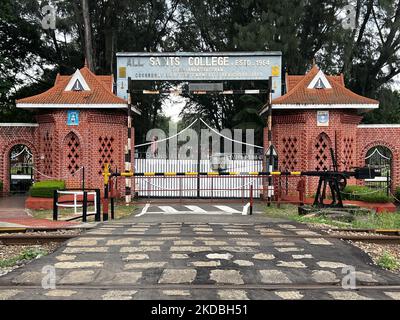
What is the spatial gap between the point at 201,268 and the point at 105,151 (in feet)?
43.0

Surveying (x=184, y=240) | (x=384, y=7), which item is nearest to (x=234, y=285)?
(x=184, y=240)

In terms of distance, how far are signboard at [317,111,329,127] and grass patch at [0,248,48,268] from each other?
43.5ft

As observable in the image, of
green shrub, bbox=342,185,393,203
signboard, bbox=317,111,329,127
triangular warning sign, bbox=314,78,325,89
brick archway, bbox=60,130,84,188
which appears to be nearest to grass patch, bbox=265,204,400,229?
green shrub, bbox=342,185,393,203

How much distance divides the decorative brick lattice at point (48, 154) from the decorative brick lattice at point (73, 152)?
2.80ft

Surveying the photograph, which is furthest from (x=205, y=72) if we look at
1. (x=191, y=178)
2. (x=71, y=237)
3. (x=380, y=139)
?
(x=71, y=237)

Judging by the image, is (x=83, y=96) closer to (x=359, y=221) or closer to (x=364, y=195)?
(x=364, y=195)

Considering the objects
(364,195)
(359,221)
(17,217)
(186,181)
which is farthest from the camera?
(186,181)

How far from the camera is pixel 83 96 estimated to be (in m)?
18.4

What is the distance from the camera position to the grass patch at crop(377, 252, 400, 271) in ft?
22.9

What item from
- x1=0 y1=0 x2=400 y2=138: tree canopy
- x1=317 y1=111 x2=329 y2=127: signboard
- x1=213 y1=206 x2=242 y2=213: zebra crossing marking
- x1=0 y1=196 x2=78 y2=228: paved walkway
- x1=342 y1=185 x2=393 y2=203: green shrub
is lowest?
x1=213 y1=206 x2=242 y2=213: zebra crossing marking

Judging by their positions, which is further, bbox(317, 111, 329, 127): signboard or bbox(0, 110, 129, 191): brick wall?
bbox(317, 111, 329, 127): signboard

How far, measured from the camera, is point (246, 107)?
28.1m

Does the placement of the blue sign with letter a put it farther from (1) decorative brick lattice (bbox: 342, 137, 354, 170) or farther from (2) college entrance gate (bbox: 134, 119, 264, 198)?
(1) decorative brick lattice (bbox: 342, 137, 354, 170)

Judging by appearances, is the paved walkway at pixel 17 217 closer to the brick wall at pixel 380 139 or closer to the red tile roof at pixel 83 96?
the red tile roof at pixel 83 96
